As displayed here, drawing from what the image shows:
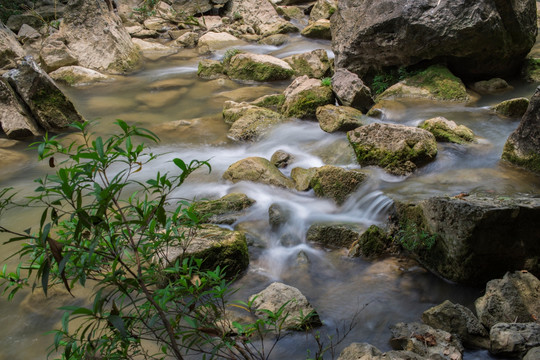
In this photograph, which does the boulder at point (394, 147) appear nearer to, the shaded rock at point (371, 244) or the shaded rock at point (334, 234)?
the shaded rock at point (334, 234)

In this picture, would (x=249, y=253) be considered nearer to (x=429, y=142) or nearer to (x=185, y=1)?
(x=429, y=142)

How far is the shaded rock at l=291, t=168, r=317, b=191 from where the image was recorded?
609cm

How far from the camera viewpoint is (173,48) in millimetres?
17000

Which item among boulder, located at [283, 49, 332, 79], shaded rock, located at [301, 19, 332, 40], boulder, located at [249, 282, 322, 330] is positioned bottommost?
boulder, located at [249, 282, 322, 330]

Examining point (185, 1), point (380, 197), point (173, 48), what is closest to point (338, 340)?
point (380, 197)

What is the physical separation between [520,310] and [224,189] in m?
4.17

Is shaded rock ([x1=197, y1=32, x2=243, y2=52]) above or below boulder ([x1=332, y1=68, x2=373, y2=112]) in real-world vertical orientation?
below

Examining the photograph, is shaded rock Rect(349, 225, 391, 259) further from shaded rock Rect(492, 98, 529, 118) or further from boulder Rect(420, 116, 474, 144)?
shaded rock Rect(492, 98, 529, 118)

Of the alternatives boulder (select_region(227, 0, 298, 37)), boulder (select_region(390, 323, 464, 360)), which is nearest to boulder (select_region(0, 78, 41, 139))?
boulder (select_region(390, 323, 464, 360))

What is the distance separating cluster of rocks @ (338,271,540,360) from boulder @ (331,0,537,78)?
623 centimetres

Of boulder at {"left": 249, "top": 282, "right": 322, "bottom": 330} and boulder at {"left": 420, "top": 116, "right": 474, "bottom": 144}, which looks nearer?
boulder at {"left": 249, "top": 282, "right": 322, "bottom": 330}

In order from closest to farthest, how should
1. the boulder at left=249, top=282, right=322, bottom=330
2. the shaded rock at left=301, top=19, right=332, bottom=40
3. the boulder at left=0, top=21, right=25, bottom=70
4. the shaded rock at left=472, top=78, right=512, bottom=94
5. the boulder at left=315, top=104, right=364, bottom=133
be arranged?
1. the boulder at left=249, top=282, right=322, bottom=330
2. the boulder at left=315, top=104, right=364, bottom=133
3. the shaded rock at left=472, top=78, right=512, bottom=94
4. the boulder at left=0, top=21, right=25, bottom=70
5. the shaded rock at left=301, top=19, right=332, bottom=40

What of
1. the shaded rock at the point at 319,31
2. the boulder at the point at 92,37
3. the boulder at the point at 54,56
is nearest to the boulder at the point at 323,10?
the shaded rock at the point at 319,31

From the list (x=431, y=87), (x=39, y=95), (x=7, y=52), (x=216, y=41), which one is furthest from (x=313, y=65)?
(x=7, y=52)
